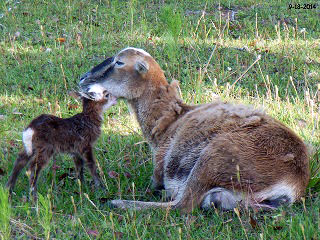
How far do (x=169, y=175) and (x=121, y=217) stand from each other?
2.15ft

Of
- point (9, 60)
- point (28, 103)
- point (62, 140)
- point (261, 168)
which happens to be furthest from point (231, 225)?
point (9, 60)

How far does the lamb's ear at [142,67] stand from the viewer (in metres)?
5.72

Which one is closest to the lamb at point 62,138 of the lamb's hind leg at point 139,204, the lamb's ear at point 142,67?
the lamb's ear at point 142,67

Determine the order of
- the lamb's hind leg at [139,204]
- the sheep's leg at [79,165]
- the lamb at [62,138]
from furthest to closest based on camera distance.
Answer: the sheep's leg at [79,165]
the lamb at [62,138]
the lamb's hind leg at [139,204]

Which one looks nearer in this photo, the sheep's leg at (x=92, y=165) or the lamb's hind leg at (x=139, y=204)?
the lamb's hind leg at (x=139, y=204)

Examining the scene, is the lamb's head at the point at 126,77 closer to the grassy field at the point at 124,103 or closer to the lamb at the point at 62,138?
the lamb at the point at 62,138

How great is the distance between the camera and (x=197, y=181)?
4.66 metres

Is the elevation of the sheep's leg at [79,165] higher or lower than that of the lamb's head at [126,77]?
lower

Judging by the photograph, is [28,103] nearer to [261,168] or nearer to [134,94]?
[134,94]

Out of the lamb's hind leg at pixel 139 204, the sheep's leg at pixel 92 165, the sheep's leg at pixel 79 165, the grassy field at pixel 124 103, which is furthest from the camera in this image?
the sheep's leg at pixel 79 165

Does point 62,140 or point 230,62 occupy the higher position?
point 62,140

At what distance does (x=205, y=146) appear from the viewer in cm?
494

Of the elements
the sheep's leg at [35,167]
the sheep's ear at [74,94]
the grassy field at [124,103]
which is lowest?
the grassy field at [124,103]

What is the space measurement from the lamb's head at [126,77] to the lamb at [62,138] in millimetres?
117
